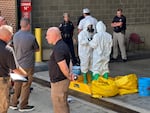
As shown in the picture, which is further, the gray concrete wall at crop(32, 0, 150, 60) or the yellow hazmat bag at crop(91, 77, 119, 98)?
the gray concrete wall at crop(32, 0, 150, 60)

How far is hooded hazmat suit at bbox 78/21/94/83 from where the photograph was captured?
390 inches

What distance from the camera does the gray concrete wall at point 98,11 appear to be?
14805 millimetres

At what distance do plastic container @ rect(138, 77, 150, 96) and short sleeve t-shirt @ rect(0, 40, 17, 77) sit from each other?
366cm

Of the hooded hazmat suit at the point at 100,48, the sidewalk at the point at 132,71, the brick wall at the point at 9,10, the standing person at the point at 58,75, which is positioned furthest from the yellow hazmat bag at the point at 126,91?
the brick wall at the point at 9,10

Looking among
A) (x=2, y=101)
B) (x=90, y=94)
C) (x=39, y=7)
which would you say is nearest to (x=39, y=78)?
(x=90, y=94)

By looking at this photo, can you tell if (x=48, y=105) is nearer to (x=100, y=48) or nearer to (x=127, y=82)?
(x=100, y=48)

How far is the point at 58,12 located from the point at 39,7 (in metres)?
0.80

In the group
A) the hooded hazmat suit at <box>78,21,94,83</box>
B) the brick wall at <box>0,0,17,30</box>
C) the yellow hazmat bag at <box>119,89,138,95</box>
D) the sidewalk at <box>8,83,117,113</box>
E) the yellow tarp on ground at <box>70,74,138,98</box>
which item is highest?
the brick wall at <box>0,0,17,30</box>

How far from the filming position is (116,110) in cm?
846

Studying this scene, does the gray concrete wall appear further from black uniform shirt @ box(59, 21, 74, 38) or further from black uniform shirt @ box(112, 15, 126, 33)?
black uniform shirt @ box(112, 15, 126, 33)

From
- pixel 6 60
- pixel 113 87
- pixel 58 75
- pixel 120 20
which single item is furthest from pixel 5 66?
pixel 120 20

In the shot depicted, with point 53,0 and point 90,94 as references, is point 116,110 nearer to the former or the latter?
point 90,94

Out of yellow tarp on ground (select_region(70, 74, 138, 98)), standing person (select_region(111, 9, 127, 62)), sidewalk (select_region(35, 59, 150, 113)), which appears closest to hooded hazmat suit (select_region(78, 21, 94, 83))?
yellow tarp on ground (select_region(70, 74, 138, 98))

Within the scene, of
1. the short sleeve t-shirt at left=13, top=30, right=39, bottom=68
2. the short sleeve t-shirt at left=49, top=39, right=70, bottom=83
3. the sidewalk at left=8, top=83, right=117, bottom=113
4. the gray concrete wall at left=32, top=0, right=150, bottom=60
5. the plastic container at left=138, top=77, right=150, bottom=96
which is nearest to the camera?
the short sleeve t-shirt at left=49, top=39, right=70, bottom=83
